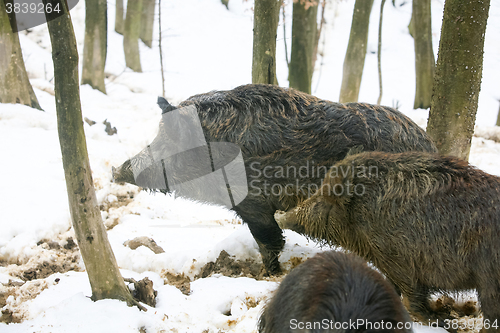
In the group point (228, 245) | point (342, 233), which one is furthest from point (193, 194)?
point (342, 233)

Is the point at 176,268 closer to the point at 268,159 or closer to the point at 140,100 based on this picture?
the point at 268,159

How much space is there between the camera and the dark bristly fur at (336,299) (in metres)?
1.88

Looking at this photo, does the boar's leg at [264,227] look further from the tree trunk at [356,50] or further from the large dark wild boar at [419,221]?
the tree trunk at [356,50]

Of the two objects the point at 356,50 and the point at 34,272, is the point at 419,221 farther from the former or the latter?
the point at 356,50

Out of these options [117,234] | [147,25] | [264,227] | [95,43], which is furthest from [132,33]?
[264,227]

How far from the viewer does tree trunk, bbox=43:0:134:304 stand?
10.7 feet

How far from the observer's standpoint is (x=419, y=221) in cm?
303

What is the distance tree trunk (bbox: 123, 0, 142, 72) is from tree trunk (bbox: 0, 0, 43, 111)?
10.0 metres

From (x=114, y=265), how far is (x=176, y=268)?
4.86 ft

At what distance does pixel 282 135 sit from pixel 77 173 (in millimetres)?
2067

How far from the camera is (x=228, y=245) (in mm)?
5156

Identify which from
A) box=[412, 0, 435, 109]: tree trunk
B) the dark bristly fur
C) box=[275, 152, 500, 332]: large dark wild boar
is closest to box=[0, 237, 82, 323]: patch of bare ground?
the dark bristly fur

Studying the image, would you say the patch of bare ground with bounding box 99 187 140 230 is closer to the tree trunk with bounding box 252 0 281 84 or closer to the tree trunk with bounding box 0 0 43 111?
the tree trunk with bounding box 252 0 281 84

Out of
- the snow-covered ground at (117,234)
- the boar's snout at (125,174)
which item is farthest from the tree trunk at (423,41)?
the boar's snout at (125,174)
